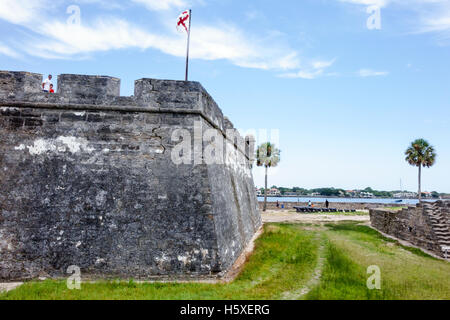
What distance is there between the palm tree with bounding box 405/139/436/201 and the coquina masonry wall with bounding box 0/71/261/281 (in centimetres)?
3843

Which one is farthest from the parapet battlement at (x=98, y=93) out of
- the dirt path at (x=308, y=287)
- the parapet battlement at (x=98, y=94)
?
the dirt path at (x=308, y=287)

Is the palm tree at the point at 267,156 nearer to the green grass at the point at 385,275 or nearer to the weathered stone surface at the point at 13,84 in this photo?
the green grass at the point at 385,275

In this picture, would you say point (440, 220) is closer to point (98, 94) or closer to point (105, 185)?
point (105, 185)

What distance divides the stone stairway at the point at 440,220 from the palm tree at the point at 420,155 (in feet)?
93.7

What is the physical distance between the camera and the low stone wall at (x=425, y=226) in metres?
12.2

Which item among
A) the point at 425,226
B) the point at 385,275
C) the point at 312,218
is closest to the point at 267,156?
the point at 312,218

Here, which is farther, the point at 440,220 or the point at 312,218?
the point at 312,218

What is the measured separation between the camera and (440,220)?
12.9m

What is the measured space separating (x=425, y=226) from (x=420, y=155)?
97.7 feet

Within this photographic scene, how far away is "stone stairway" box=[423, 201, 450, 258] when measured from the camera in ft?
39.5

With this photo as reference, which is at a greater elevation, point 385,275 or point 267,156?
point 267,156

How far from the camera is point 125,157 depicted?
7.86 meters

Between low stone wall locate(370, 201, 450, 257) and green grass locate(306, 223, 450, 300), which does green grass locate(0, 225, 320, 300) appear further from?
low stone wall locate(370, 201, 450, 257)

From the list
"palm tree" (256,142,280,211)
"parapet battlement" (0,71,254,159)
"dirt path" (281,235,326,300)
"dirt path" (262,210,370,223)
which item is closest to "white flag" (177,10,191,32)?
"parapet battlement" (0,71,254,159)
